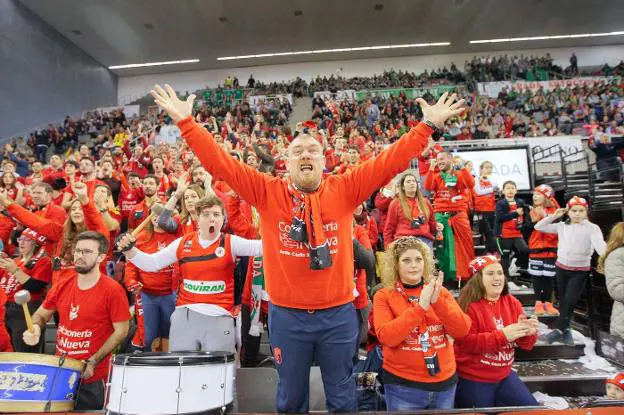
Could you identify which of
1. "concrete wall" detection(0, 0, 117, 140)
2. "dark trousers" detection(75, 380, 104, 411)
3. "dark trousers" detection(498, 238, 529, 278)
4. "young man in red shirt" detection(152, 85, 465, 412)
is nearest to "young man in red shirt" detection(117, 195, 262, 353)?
"dark trousers" detection(75, 380, 104, 411)

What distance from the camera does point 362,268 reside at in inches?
131

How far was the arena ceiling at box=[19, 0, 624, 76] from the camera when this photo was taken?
56.1 ft

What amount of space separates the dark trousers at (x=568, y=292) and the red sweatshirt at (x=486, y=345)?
182cm

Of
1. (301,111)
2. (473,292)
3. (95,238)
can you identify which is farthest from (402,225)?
(301,111)

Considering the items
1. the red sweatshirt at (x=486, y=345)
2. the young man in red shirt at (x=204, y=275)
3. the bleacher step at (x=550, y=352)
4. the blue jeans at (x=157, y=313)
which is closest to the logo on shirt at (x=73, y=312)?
the young man in red shirt at (x=204, y=275)

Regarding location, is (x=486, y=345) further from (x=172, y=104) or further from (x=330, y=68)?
(x=330, y=68)

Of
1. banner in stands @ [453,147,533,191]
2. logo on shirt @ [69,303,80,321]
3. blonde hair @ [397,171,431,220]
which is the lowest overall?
logo on shirt @ [69,303,80,321]

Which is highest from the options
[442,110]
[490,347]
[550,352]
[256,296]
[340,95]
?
[340,95]

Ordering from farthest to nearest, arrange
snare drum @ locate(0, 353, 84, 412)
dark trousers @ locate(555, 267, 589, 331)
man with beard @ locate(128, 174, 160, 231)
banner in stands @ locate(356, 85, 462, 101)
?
1. banner in stands @ locate(356, 85, 462, 101)
2. man with beard @ locate(128, 174, 160, 231)
3. dark trousers @ locate(555, 267, 589, 331)
4. snare drum @ locate(0, 353, 84, 412)

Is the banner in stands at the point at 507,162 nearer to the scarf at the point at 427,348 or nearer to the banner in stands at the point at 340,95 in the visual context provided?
the scarf at the point at 427,348

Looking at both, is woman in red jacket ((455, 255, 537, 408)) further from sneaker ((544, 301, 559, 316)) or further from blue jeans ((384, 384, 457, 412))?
sneaker ((544, 301, 559, 316))

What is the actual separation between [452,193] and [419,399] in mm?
3691

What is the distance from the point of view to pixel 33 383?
2.27m

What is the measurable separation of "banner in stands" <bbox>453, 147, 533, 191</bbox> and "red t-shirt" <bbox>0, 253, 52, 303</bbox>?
8.76 meters
